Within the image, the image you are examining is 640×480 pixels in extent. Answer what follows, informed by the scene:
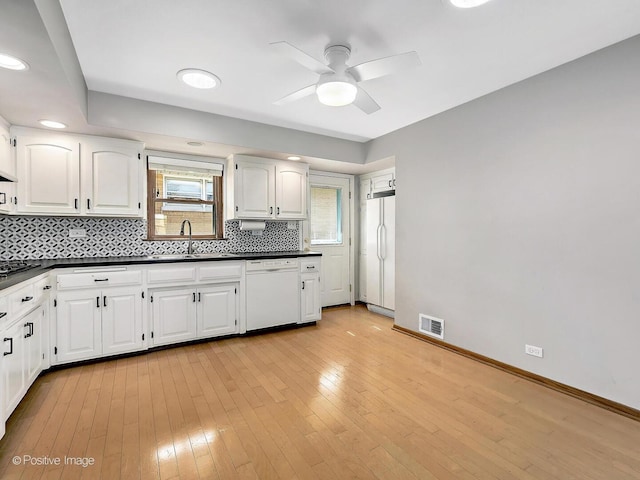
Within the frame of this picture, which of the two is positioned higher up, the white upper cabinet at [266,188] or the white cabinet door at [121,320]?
the white upper cabinet at [266,188]

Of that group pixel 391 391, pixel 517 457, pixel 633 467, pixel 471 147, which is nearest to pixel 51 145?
pixel 391 391

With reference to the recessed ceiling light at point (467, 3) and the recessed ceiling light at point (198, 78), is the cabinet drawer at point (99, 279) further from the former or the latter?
the recessed ceiling light at point (467, 3)

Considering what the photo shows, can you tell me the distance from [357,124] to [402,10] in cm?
193

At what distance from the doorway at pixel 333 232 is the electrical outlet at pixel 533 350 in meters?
2.90

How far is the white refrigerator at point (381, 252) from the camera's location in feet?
14.6

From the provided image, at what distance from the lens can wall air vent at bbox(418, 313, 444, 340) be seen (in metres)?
3.42

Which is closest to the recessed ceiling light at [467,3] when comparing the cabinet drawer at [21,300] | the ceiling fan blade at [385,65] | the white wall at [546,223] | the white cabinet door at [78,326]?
the ceiling fan blade at [385,65]

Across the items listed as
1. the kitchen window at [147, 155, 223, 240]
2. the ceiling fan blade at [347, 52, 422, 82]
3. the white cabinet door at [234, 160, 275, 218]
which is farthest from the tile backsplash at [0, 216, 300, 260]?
the ceiling fan blade at [347, 52, 422, 82]

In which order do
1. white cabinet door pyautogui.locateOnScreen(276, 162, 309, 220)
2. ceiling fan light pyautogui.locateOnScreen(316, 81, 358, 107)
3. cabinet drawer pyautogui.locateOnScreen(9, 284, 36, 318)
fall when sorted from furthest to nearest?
white cabinet door pyautogui.locateOnScreen(276, 162, 309, 220), ceiling fan light pyautogui.locateOnScreen(316, 81, 358, 107), cabinet drawer pyautogui.locateOnScreen(9, 284, 36, 318)

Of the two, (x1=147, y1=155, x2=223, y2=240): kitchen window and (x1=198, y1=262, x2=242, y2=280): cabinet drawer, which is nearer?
(x1=198, y1=262, x2=242, y2=280): cabinet drawer

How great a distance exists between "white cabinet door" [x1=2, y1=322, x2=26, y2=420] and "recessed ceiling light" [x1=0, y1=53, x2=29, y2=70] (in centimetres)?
159

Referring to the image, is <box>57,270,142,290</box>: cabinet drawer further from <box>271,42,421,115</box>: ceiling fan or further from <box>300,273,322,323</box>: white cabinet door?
<box>271,42,421,115</box>: ceiling fan

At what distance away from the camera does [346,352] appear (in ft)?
10.5

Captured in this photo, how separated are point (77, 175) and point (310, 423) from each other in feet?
10.3
